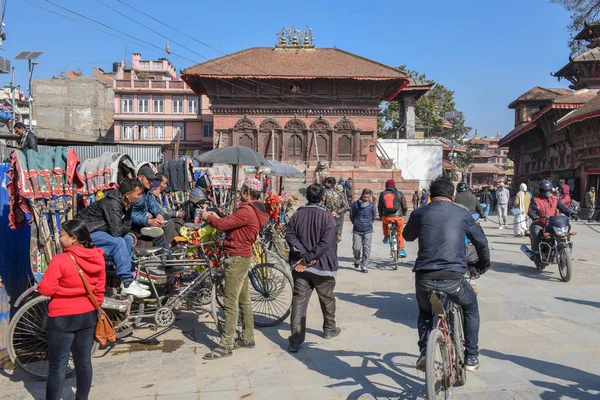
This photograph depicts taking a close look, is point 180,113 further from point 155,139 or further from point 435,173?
point 435,173

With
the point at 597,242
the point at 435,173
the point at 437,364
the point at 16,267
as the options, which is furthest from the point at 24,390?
the point at 435,173

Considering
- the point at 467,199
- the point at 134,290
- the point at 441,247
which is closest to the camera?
the point at 441,247

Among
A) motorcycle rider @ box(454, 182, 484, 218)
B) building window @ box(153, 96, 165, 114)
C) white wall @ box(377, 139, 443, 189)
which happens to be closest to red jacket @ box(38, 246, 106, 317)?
motorcycle rider @ box(454, 182, 484, 218)

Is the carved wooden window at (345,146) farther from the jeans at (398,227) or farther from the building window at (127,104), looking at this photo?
the building window at (127,104)

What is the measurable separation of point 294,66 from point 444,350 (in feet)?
108

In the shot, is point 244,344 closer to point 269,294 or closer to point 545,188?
point 269,294

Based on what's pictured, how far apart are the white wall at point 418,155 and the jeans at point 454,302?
34583 millimetres

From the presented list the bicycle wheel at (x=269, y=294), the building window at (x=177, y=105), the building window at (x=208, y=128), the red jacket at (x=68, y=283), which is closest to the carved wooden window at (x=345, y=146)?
the building window at (x=208, y=128)

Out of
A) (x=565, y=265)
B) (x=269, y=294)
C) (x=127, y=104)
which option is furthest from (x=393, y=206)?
(x=127, y=104)

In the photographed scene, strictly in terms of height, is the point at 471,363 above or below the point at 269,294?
below

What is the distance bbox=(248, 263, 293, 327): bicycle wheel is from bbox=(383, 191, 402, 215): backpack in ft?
14.9

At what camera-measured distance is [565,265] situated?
357 inches

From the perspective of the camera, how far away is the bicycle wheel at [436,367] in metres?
3.51

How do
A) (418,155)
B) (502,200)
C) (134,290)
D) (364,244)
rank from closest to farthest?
(134,290)
(364,244)
(502,200)
(418,155)
